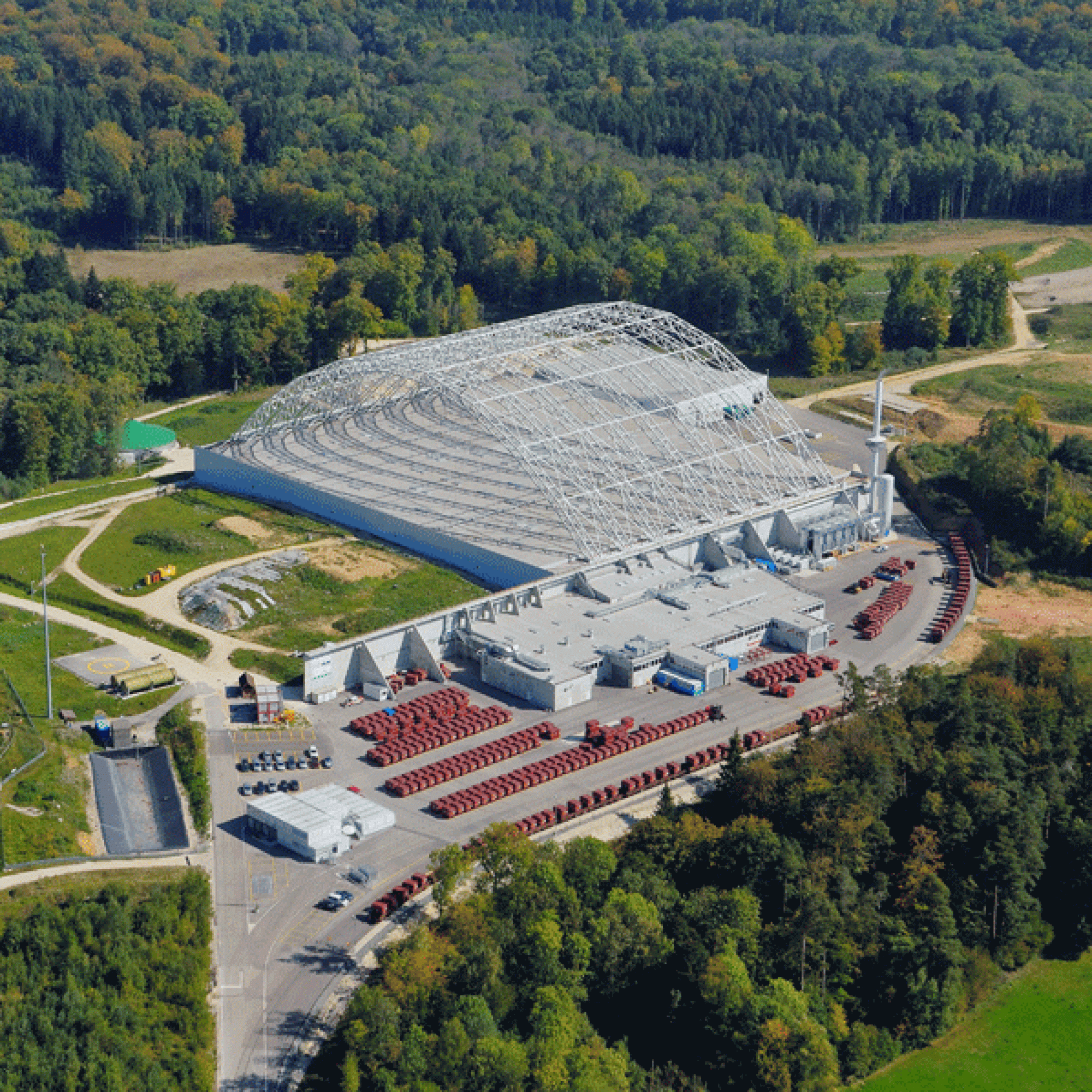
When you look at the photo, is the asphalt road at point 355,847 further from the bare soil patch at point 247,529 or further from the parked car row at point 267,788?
the bare soil patch at point 247,529

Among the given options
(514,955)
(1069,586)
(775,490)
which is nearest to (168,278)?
(775,490)

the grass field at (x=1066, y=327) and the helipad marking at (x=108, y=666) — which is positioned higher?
the grass field at (x=1066, y=327)

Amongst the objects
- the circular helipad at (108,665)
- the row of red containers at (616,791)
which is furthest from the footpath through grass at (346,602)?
the row of red containers at (616,791)

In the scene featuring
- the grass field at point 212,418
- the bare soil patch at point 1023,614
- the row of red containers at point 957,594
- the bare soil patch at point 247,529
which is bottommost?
the grass field at point 212,418

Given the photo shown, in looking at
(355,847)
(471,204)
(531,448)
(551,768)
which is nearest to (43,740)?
(355,847)

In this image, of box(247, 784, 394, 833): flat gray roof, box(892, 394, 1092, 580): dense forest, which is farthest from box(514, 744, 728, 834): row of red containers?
box(892, 394, 1092, 580): dense forest

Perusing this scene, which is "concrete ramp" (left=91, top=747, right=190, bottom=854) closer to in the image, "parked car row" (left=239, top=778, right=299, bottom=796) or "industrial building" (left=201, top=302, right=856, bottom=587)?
"parked car row" (left=239, top=778, right=299, bottom=796)

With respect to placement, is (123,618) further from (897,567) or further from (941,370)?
(941,370)
